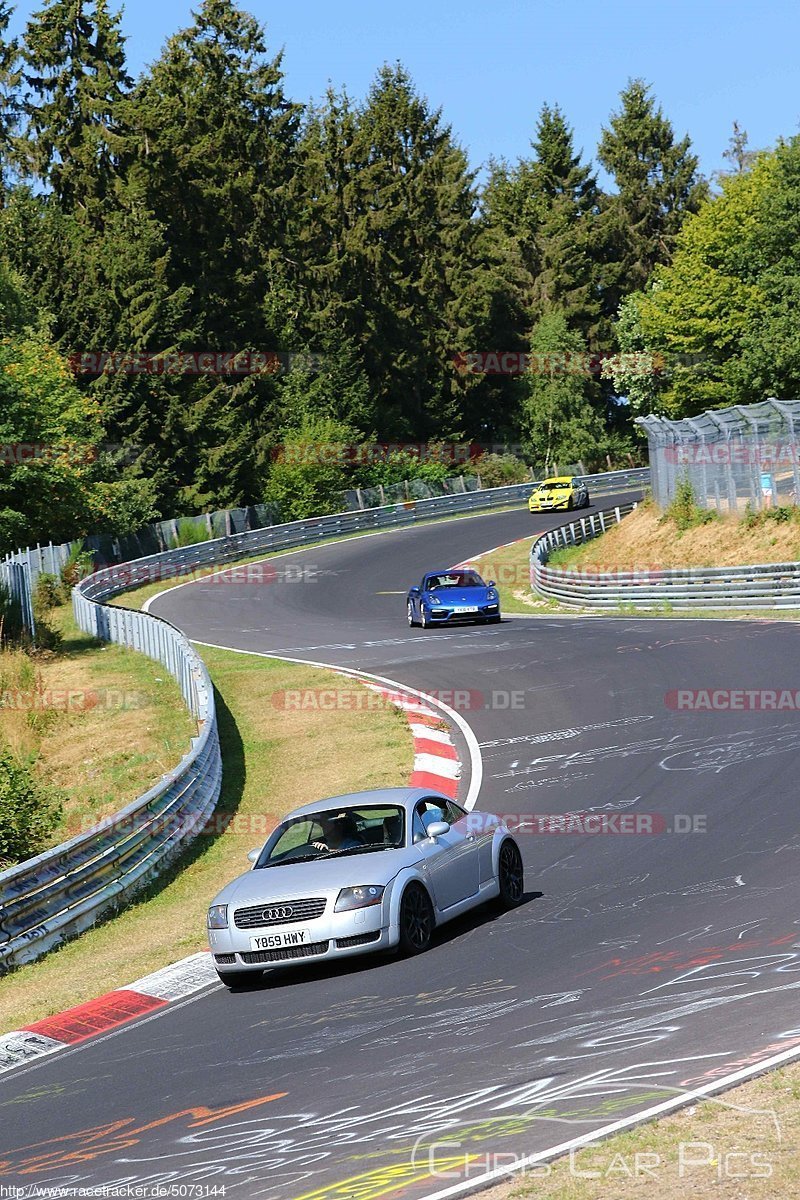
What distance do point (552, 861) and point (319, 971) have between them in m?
3.48

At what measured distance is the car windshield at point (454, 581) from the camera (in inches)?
1474

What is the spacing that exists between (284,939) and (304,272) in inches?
3135

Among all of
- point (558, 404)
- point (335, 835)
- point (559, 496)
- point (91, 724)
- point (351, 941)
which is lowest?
point (91, 724)

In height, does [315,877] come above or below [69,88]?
below

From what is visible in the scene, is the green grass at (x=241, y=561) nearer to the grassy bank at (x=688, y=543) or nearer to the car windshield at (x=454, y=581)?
the grassy bank at (x=688, y=543)

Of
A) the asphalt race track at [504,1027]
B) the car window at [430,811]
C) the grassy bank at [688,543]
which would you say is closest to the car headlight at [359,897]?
the asphalt race track at [504,1027]

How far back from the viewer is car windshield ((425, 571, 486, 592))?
37.4m

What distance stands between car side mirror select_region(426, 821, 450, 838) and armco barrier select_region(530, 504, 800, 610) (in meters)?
24.2

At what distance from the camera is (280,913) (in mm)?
10758

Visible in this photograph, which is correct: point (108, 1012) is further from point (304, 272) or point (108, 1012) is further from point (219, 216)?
point (304, 272)

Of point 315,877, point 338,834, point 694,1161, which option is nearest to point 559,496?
point 338,834

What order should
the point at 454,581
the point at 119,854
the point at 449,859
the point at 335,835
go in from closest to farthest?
the point at 449,859 < the point at 335,835 < the point at 119,854 < the point at 454,581

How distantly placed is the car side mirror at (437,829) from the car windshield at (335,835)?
0.25 m

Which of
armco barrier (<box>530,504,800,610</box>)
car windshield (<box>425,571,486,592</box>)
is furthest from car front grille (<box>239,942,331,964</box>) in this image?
car windshield (<box>425,571,486,592</box>)
